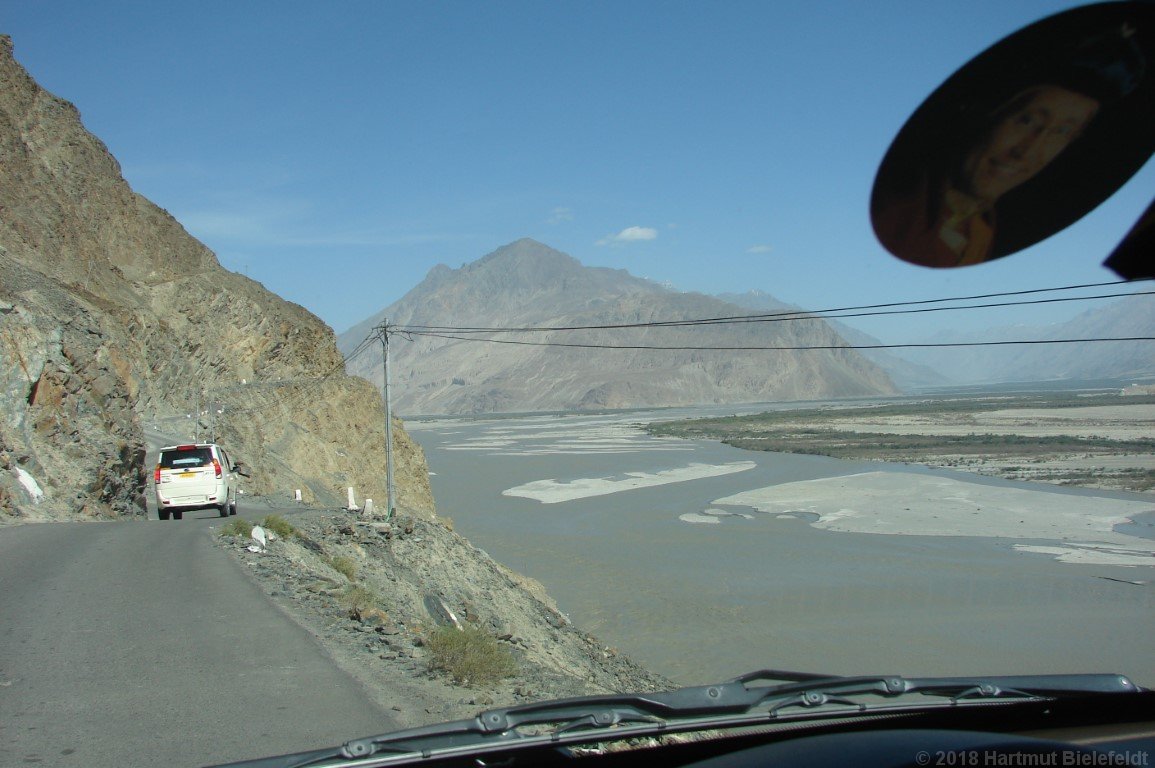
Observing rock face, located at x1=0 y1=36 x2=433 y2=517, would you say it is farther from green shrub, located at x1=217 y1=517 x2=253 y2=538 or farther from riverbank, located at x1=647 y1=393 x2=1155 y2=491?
riverbank, located at x1=647 y1=393 x2=1155 y2=491

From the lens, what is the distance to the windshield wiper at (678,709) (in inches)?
127

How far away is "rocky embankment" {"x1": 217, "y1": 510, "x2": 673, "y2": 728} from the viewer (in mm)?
7629

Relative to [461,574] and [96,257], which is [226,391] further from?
[461,574]

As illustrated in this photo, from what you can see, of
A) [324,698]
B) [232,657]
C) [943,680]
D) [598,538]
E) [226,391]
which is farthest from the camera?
[226,391]

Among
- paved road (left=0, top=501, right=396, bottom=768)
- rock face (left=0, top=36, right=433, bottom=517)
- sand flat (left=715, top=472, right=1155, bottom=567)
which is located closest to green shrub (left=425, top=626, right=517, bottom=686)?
paved road (left=0, top=501, right=396, bottom=768)

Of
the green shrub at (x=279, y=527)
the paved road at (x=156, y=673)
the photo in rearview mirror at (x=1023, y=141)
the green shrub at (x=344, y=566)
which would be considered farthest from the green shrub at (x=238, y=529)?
the photo in rearview mirror at (x=1023, y=141)

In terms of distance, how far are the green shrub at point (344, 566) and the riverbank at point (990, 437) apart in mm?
37121

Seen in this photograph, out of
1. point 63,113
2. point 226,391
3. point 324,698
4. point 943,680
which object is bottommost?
point 324,698

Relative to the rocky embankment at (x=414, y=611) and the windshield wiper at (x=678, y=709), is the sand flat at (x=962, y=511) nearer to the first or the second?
the rocky embankment at (x=414, y=611)

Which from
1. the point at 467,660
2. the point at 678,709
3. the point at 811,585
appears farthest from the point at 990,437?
the point at 678,709

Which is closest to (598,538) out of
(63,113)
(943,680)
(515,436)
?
(943,680)

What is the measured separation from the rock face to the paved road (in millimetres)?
10377

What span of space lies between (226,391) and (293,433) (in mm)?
6864

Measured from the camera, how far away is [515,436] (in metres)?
102
